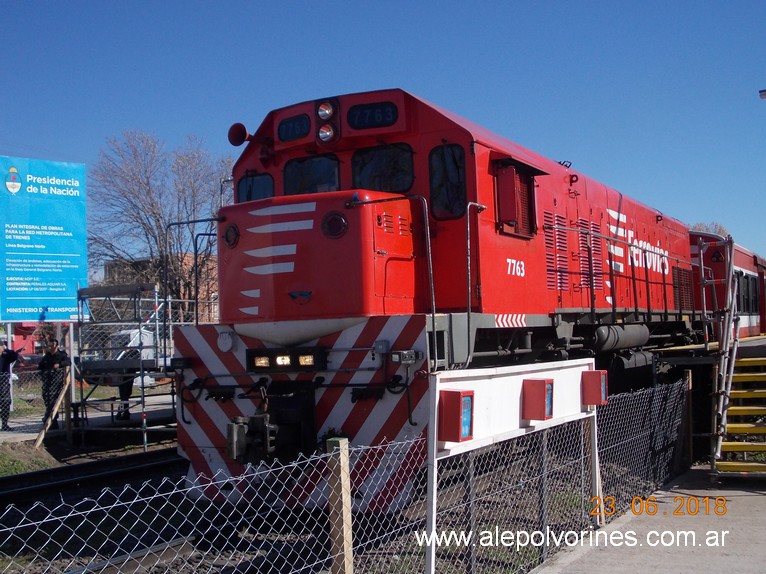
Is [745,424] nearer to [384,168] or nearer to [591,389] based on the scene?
[591,389]

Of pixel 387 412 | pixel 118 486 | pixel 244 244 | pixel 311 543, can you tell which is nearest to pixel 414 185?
pixel 244 244

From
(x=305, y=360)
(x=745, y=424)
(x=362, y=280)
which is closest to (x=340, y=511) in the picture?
(x=305, y=360)

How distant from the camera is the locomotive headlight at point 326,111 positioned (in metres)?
7.43

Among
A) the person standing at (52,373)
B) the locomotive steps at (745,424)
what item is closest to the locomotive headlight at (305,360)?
the locomotive steps at (745,424)

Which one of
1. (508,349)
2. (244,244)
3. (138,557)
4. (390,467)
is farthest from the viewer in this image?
(508,349)

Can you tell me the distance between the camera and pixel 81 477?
9398 mm

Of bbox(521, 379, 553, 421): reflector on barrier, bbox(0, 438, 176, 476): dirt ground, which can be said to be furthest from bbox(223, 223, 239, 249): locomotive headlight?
bbox(0, 438, 176, 476): dirt ground

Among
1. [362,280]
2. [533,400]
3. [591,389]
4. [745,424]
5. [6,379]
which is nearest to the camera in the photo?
[533,400]

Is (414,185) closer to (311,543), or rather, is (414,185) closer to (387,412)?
(387,412)

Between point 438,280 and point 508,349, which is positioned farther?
point 508,349

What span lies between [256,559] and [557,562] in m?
2.23

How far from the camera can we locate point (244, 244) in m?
6.77

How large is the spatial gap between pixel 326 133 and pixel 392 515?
3.76 meters

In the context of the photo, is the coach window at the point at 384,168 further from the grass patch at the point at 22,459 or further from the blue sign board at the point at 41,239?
the blue sign board at the point at 41,239
